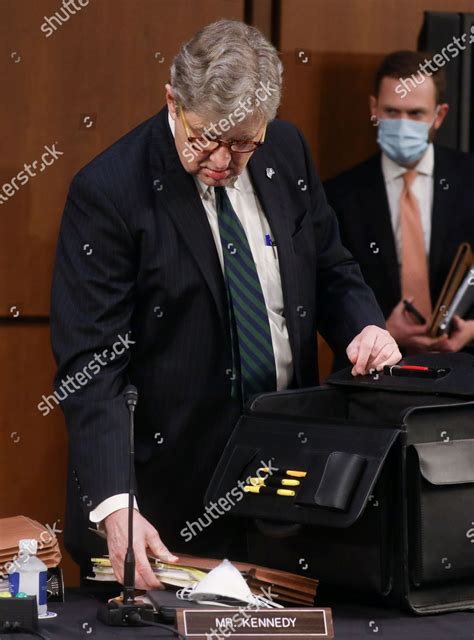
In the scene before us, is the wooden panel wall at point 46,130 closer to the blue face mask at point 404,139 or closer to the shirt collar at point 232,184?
the blue face mask at point 404,139

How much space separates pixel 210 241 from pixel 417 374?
495 millimetres

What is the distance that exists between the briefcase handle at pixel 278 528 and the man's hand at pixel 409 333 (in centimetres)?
161

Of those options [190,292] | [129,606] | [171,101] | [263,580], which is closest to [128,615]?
[129,606]

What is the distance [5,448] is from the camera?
3787mm

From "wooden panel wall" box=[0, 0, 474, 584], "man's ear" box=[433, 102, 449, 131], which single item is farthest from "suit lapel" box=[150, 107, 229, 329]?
"man's ear" box=[433, 102, 449, 131]

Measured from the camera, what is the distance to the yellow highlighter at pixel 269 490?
84.8 inches

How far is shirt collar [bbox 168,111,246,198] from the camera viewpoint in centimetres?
254

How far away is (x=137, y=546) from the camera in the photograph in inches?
84.0

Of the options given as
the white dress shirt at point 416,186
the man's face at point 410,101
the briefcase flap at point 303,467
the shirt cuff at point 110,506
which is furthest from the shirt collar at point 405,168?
the shirt cuff at point 110,506

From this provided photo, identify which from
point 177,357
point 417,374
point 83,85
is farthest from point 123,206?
point 83,85

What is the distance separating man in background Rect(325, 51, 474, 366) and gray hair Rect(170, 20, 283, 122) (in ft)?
5.09

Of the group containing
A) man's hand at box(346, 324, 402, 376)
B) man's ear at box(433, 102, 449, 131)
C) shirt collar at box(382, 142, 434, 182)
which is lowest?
man's hand at box(346, 324, 402, 376)

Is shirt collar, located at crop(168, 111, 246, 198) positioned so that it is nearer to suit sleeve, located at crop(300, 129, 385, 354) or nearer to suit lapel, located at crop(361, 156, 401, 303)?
suit sleeve, located at crop(300, 129, 385, 354)

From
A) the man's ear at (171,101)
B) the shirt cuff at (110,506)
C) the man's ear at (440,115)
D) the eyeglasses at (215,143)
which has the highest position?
the man's ear at (440,115)
